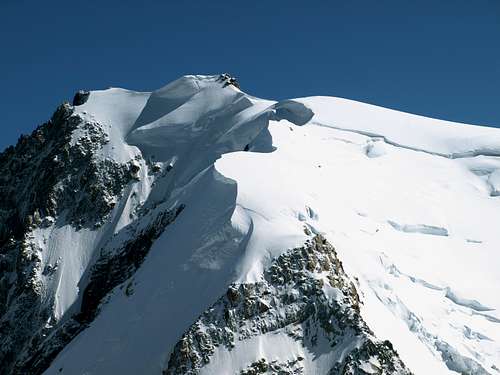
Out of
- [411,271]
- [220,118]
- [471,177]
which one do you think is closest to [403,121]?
[471,177]

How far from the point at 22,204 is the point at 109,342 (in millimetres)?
39430

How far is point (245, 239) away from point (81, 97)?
176 feet

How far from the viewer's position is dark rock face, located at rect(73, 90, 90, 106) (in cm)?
9212

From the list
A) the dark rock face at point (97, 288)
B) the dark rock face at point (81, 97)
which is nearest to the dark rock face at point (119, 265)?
the dark rock face at point (97, 288)

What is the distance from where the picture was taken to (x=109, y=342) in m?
49.6

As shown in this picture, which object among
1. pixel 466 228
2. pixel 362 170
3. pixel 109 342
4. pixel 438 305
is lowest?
pixel 109 342

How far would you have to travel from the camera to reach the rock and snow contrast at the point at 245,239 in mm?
43344

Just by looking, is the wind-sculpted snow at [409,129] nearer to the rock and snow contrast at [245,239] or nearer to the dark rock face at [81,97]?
the rock and snow contrast at [245,239]

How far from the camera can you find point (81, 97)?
93.2m

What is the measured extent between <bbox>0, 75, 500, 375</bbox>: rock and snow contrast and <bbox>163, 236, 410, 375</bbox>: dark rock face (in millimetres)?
97

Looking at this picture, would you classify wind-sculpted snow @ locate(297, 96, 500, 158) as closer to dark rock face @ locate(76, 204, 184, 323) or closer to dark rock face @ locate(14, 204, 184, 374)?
dark rock face @ locate(76, 204, 184, 323)

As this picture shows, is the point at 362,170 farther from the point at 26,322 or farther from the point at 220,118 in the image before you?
the point at 26,322

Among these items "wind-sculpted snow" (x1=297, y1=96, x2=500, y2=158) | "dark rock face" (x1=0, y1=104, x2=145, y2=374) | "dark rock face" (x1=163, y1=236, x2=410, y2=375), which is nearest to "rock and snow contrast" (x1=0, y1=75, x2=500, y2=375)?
"dark rock face" (x1=163, y1=236, x2=410, y2=375)

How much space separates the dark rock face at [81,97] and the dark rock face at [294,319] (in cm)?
5550
